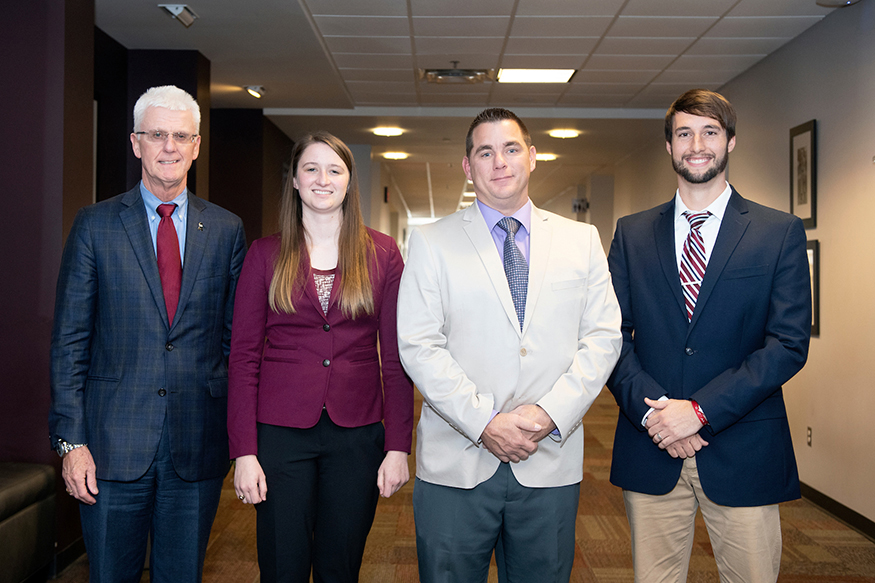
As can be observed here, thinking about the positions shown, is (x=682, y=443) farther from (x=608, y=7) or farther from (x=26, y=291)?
(x=608, y=7)

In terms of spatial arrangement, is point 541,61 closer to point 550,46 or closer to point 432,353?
point 550,46

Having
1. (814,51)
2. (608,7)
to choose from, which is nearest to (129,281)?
(608,7)

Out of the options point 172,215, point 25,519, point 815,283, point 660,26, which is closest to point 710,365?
point 172,215

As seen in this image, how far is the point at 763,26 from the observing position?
15.3 feet

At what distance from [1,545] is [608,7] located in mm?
4295

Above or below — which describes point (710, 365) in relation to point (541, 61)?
below

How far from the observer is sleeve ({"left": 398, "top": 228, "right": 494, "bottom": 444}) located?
1.74 m

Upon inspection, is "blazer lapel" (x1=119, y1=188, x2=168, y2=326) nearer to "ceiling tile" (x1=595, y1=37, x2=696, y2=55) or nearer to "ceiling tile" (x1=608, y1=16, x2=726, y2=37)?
"ceiling tile" (x1=608, y1=16, x2=726, y2=37)

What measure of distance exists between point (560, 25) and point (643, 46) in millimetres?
849

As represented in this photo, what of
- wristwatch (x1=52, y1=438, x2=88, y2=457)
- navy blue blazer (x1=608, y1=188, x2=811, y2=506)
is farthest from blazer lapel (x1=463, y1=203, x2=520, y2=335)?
wristwatch (x1=52, y1=438, x2=88, y2=457)

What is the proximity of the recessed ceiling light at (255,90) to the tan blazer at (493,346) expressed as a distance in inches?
198

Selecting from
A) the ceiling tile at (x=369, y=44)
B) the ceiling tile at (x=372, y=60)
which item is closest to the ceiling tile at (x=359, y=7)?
the ceiling tile at (x=369, y=44)

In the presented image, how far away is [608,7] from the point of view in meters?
4.34

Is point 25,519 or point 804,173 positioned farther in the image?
point 804,173
